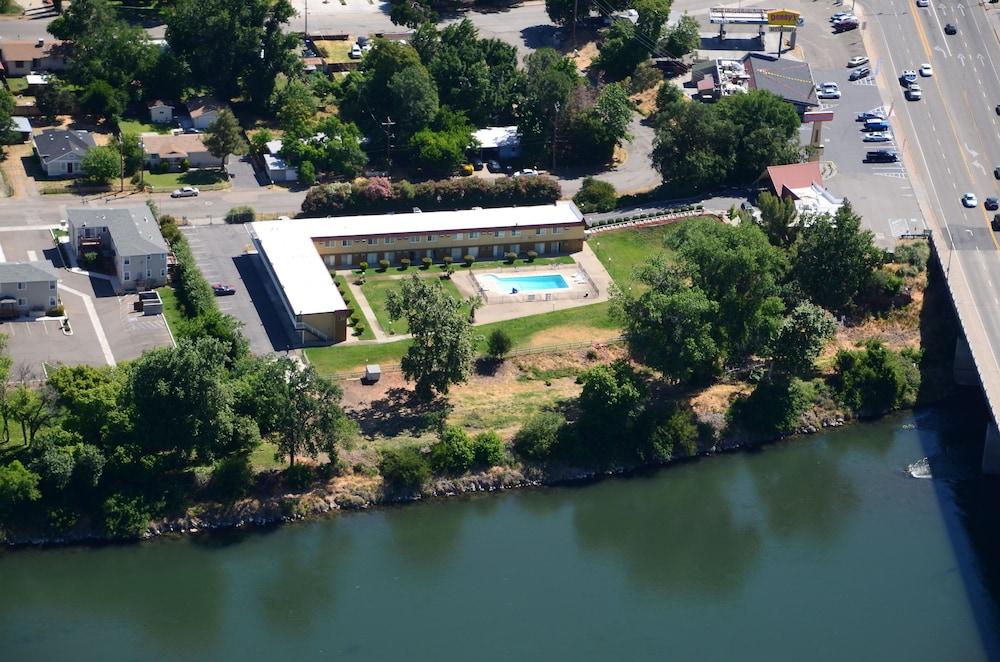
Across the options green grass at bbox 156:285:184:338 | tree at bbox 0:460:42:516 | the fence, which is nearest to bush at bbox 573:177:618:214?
the fence

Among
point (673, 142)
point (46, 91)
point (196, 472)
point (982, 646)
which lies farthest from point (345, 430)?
point (46, 91)

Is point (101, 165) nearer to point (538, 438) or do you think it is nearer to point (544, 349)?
point (544, 349)

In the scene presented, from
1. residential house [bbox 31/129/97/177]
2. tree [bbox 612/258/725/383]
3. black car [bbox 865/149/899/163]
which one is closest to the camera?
tree [bbox 612/258/725/383]

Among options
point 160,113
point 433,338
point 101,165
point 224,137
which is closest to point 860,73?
point 224,137

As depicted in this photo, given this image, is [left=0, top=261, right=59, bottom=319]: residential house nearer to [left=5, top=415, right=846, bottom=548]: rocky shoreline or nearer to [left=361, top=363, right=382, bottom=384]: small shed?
[left=361, top=363, right=382, bottom=384]: small shed

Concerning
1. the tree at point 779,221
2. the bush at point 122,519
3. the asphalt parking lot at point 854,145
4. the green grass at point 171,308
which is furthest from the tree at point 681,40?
the bush at point 122,519

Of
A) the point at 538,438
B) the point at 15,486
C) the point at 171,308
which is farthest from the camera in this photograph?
the point at 171,308

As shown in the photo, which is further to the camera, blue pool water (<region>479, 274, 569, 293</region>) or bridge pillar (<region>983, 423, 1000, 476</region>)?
blue pool water (<region>479, 274, 569, 293</region>)

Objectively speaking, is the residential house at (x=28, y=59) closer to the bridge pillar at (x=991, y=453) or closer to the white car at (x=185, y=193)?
the white car at (x=185, y=193)
